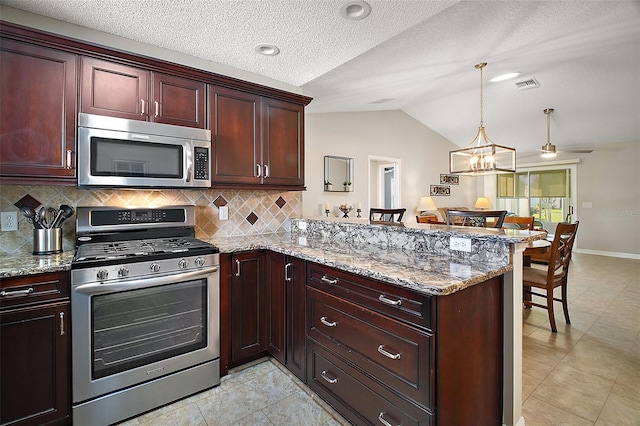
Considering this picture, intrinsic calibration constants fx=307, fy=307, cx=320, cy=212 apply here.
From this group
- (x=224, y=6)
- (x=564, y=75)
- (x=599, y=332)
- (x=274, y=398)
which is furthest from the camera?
(x=564, y=75)

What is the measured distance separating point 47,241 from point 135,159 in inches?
28.2

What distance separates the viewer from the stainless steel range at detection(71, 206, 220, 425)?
1678mm

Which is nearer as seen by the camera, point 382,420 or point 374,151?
point 382,420

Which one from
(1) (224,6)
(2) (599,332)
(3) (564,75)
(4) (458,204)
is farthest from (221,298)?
(4) (458,204)

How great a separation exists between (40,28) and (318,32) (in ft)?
5.82

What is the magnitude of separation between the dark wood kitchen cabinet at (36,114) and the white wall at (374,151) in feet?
10.7

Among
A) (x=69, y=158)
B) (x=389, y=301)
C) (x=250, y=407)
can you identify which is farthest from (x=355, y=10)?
(x=250, y=407)

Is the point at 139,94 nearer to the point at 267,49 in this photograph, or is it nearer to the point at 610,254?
the point at 267,49

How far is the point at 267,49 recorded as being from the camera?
92.7 inches

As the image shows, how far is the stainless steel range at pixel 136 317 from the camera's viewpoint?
1678 mm

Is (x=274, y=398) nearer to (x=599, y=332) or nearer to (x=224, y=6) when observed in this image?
(x=224, y=6)

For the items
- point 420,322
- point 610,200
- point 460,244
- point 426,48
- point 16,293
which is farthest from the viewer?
point 610,200

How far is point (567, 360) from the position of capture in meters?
2.39

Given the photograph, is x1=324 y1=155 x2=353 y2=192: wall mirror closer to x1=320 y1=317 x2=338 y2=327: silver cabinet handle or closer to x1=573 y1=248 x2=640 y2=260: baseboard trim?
x1=320 y1=317 x2=338 y2=327: silver cabinet handle
